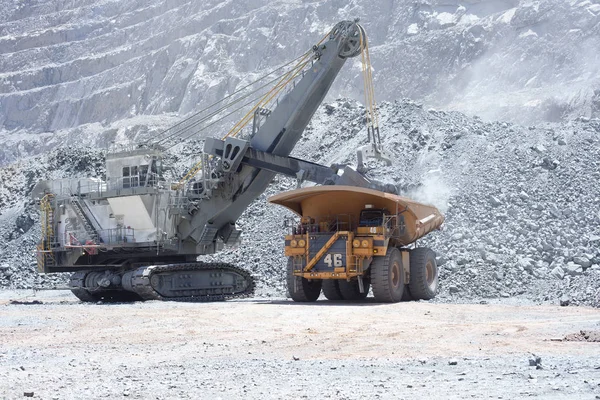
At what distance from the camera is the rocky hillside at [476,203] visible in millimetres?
18359

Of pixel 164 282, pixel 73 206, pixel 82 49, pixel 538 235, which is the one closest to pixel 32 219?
pixel 73 206

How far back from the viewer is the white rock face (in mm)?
54750

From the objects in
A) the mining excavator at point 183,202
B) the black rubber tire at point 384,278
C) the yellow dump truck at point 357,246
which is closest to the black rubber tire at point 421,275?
the yellow dump truck at point 357,246

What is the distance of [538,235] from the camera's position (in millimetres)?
19750

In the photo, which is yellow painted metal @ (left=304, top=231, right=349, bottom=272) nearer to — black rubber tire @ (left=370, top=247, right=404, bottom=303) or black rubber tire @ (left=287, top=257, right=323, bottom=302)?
black rubber tire @ (left=287, top=257, right=323, bottom=302)

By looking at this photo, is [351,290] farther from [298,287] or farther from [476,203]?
[476,203]

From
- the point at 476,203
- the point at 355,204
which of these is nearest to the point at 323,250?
the point at 355,204

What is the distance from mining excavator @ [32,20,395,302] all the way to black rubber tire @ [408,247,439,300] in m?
2.13

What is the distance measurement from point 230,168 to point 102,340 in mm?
8528

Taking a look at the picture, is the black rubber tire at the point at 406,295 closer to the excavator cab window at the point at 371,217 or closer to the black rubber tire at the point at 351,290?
the black rubber tire at the point at 351,290

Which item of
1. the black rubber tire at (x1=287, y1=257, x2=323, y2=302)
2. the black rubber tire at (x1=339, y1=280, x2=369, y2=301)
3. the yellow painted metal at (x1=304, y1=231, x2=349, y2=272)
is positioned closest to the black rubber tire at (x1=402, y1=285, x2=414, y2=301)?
the black rubber tire at (x1=339, y1=280, x2=369, y2=301)

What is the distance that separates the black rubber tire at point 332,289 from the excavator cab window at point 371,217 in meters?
1.78

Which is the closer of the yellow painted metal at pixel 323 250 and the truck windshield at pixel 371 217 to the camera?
the yellow painted metal at pixel 323 250

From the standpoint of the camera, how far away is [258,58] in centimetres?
6347
